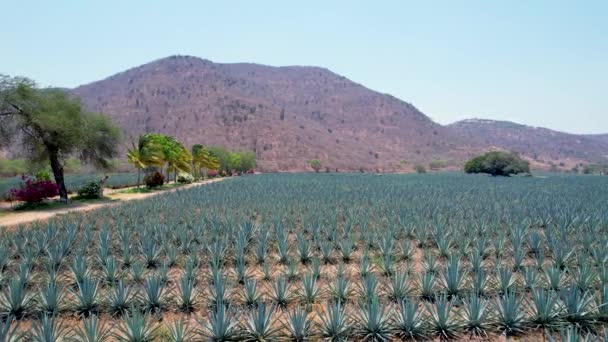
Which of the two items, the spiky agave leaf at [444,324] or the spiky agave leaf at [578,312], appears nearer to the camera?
the spiky agave leaf at [444,324]

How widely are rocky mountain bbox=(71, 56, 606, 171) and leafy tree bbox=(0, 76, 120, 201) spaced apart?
51.7 meters

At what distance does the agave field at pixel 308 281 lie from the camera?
5211mm

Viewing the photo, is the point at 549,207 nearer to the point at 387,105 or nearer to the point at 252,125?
the point at 252,125

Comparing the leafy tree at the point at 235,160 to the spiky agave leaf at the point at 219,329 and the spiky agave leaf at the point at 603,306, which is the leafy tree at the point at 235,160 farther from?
the spiky agave leaf at the point at 603,306

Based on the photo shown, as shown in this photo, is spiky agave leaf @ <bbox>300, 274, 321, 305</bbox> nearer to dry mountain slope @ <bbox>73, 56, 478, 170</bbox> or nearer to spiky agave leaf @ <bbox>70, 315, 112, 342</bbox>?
spiky agave leaf @ <bbox>70, 315, 112, 342</bbox>

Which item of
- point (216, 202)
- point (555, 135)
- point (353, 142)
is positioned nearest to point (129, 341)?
point (216, 202)

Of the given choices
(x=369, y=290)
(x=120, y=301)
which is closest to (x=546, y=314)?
(x=369, y=290)

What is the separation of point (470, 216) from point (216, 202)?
10.7 metres

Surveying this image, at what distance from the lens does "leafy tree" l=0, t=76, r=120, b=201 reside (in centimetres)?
1806

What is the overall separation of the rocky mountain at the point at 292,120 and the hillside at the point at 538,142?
18.2 inches

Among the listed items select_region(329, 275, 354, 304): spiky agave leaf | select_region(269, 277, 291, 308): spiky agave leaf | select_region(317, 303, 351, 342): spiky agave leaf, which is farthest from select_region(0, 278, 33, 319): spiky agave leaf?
select_region(329, 275, 354, 304): spiky agave leaf

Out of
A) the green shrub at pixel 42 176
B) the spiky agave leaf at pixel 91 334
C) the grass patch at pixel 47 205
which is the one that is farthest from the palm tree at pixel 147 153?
the spiky agave leaf at pixel 91 334

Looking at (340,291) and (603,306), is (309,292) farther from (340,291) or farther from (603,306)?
(603,306)

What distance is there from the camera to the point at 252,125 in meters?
82.4
